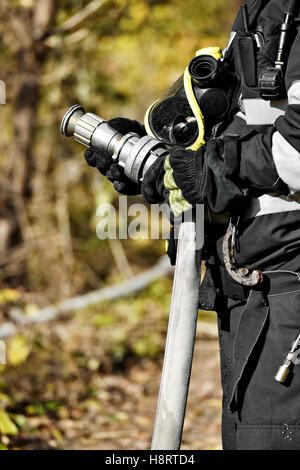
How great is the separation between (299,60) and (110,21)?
5.17 m

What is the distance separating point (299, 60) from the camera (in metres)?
1.99

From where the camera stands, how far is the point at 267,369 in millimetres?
2131

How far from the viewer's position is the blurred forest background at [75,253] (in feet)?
14.9

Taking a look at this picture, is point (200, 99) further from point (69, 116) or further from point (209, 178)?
point (69, 116)

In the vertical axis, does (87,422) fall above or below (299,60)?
below

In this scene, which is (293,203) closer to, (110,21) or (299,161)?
(299,161)

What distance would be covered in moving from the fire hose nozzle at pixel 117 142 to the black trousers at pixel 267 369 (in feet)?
1.99

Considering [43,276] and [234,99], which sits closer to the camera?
[234,99]

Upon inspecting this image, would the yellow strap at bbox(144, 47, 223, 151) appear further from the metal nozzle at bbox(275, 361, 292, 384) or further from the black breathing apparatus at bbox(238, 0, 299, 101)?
the metal nozzle at bbox(275, 361, 292, 384)

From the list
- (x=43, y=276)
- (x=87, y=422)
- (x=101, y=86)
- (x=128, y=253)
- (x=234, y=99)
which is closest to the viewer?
(x=234, y=99)

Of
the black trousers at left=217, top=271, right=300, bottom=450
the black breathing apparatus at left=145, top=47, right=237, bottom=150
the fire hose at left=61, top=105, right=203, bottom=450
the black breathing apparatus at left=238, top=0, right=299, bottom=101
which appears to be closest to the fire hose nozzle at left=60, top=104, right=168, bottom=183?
the black breathing apparatus at left=145, top=47, right=237, bottom=150

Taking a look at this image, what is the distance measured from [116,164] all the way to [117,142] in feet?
0.30

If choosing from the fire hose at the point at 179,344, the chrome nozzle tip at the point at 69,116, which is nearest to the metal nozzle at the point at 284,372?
the fire hose at the point at 179,344
